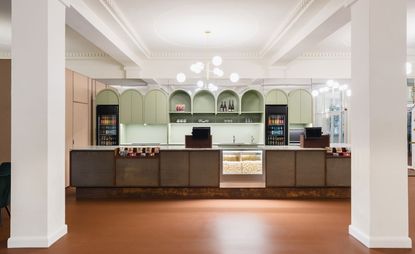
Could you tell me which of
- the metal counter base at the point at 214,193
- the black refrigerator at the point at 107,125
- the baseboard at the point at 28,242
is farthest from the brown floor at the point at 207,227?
the black refrigerator at the point at 107,125

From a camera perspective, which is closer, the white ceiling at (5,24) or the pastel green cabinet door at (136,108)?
the white ceiling at (5,24)

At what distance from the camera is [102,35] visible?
23.2 feet

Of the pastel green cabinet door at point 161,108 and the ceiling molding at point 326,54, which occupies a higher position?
the ceiling molding at point 326,54

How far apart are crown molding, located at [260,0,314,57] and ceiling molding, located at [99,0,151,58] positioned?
3358 mm

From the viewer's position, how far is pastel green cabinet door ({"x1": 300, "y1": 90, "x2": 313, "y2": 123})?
10.7 meters

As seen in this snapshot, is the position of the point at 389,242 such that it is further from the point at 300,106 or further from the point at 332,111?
the point at 332,111

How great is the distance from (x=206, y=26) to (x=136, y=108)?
4024 millimetres

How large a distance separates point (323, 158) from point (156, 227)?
399cm

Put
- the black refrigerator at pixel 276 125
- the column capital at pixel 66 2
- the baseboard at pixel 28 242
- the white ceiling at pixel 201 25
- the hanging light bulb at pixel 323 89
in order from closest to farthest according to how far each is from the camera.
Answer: the baseboard at pixel 28 242, the column capital at pixel 66 2, the white ceiling at pixel 201 25, the black refrigerator at pixel 276 125, the hanging light bulb at pixel 323 89

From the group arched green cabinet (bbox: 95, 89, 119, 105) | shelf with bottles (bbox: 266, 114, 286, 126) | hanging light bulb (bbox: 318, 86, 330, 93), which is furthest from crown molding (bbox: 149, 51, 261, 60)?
hanging light bulb (bbox: 318, 86, 330, 93)

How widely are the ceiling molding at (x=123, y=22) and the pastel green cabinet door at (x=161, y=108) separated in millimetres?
1482

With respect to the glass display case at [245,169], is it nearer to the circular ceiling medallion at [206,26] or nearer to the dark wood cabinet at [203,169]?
the dark wood cabinet at [203,169]

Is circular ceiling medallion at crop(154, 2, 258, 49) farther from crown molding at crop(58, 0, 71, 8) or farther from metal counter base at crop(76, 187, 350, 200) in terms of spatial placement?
metal counter base at crop(76, 187, 350, 200)

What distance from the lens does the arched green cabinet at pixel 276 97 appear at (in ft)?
34.8
